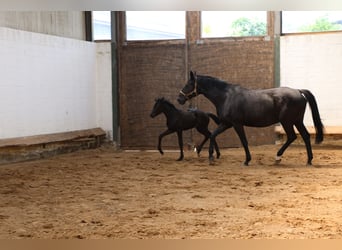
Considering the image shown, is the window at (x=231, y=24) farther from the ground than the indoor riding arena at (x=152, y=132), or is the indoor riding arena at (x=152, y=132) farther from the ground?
the window at (x=231, y=24)

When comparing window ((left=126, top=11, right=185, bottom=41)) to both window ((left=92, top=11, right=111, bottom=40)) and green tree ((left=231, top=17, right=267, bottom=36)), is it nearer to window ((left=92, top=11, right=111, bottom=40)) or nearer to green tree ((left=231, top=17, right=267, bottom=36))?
window ((left=92, top=11, right=111, bottom=40))

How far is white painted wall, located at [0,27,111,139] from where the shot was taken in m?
7.19

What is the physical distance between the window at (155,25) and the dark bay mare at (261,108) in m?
2.90

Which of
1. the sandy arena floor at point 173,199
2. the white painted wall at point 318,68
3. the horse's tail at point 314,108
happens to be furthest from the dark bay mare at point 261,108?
the white painted wall at point 318,68

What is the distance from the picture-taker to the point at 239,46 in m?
8.84

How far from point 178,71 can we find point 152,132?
1.43 meters

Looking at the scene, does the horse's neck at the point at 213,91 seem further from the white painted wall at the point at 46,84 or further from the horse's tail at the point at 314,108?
the white painted wall at the point at 46,84

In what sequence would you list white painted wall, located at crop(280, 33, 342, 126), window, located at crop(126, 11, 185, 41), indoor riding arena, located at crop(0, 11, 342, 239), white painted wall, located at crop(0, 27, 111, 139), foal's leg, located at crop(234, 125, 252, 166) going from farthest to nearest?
window, located at crop(126, 11, 185, 41), white painted wall, located at crop(280, 33, 342, 126), white painted wall, located at crop(0, 27, 111, 139), foal's leg, located at crop(234, 125, 252, 166), indoor riding arena, located at crop(0, 11, 342, 239)

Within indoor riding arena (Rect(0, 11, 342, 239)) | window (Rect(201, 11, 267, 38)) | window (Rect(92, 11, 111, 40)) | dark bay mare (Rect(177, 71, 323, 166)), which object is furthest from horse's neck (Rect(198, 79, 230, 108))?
window (Rect(92, 11, 111, 40))

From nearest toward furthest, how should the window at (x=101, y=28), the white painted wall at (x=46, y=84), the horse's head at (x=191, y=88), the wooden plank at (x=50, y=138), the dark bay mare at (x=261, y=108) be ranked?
1. the dark bay mare at (x=261, y=108)
2. the horse's head at (x=191, y=88)
3. the wooden plank at (x=50, y=138)
4. the white painted wall at (x=46, y=84)
5. the window at (x=101, y=28)

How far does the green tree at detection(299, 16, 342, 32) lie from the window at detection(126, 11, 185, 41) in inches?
101

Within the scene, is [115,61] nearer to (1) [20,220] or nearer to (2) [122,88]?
(2) [122,88]

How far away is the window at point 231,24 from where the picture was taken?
8.88m

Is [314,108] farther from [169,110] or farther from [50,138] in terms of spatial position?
[50,138]
